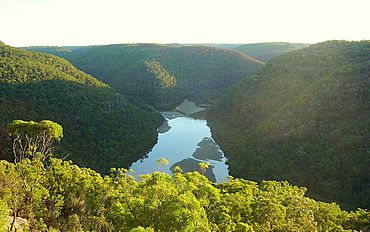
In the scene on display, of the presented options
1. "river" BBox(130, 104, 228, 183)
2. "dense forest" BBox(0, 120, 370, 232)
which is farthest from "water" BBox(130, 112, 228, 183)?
"dense forest" BBox(0, 120, 370, 232)

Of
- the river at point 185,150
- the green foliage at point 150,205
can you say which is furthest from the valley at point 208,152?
the river at point 185,150

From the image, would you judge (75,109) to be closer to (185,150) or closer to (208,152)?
(185,150)

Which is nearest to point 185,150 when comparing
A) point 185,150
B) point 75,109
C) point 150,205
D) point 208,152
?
point 185,150

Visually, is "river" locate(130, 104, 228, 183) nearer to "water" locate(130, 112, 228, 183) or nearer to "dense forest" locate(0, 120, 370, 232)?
"water" locate(130, 112, 228, 183)

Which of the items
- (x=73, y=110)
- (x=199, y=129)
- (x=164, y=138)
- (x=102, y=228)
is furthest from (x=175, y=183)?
(x=199, y=129)

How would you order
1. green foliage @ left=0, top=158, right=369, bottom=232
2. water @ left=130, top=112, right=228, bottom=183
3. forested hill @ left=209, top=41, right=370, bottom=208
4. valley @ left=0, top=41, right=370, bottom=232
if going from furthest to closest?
water @ left=130, top=112, right=228, bottom=183 → forested hill @ left=209, top=41, right=370, bottom=208 → valley @ left=0, top=41, right=370, bottom=232 → green foliage @ left=0, top=158, right=369, bottom=232

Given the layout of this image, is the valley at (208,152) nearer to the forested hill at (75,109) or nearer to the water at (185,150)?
the forested hill at (75,109)

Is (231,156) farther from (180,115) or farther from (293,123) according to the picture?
(180,115)
